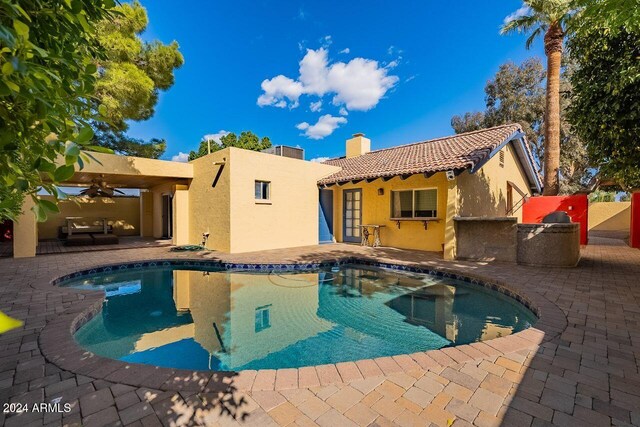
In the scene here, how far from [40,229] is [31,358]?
871 inches

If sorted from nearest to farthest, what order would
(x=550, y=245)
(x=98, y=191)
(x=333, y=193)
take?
(x=550, y=245), (x=98, y=191), (x=333, y=193)

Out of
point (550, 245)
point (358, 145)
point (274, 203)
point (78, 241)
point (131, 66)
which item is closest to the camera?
point (550, 245)

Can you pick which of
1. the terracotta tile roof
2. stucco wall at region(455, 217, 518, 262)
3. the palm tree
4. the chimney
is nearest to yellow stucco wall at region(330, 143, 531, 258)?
stucco wall at region(455, 217, 518, 262)

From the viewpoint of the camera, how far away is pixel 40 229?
20.0 meters

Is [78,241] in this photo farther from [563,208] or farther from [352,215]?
[563,208]

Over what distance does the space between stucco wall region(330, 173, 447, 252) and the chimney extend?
223 inches

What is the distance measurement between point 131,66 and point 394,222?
15.5 meters

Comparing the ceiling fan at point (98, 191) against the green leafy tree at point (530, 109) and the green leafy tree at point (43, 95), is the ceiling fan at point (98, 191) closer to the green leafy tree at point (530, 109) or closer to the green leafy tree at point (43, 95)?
the green leafy tree at point (43, 95)

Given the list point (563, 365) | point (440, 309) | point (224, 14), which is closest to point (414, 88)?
point (224, 14)

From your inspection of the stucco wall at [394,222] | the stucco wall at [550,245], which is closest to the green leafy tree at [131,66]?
the stucco wall at [394,222]

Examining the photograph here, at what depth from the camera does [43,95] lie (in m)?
1.44

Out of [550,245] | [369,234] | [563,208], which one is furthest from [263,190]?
[563,208]

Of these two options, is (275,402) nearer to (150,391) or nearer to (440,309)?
(150,391)

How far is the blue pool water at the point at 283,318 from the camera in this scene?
5.68 meters
